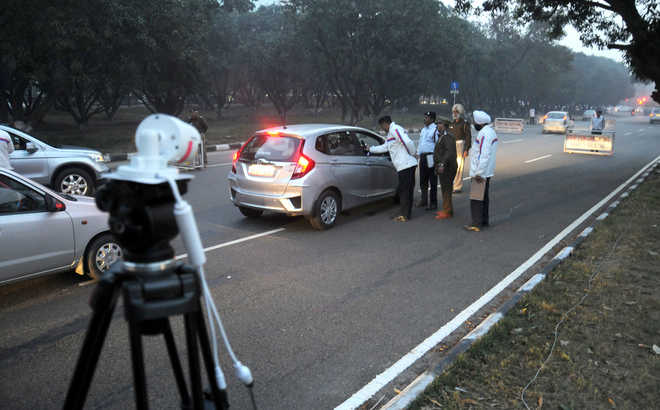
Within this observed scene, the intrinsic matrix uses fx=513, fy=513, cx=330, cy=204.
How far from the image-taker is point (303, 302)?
5.15 metres

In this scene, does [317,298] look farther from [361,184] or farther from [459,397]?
[361,184]

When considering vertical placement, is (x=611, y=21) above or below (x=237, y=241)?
above

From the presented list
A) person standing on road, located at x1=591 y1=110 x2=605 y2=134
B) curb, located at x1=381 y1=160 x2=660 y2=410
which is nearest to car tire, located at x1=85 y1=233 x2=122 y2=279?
curb, located at x1=381 y1=160 x2=660 y2=410

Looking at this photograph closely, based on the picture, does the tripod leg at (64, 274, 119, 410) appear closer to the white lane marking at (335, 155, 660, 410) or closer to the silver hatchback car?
the white lane marking at (335, 155, 660, 410)

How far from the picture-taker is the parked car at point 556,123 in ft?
102

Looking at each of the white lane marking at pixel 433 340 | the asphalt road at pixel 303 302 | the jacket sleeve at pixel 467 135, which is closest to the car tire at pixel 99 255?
the asphalt road at pixel 303 302

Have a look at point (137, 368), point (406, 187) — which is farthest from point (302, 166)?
point (137, 368)

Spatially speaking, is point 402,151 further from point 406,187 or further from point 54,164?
point 54,164

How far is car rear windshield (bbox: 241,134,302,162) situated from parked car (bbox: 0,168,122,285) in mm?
2857

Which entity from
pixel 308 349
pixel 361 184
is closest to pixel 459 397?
pixel 308 349

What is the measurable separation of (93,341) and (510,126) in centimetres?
3324

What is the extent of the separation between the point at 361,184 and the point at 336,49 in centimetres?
2684

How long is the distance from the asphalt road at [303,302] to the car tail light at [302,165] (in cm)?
93

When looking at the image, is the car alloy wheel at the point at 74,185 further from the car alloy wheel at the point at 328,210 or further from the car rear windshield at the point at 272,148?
the car alloy wheel at the point at 328,210
